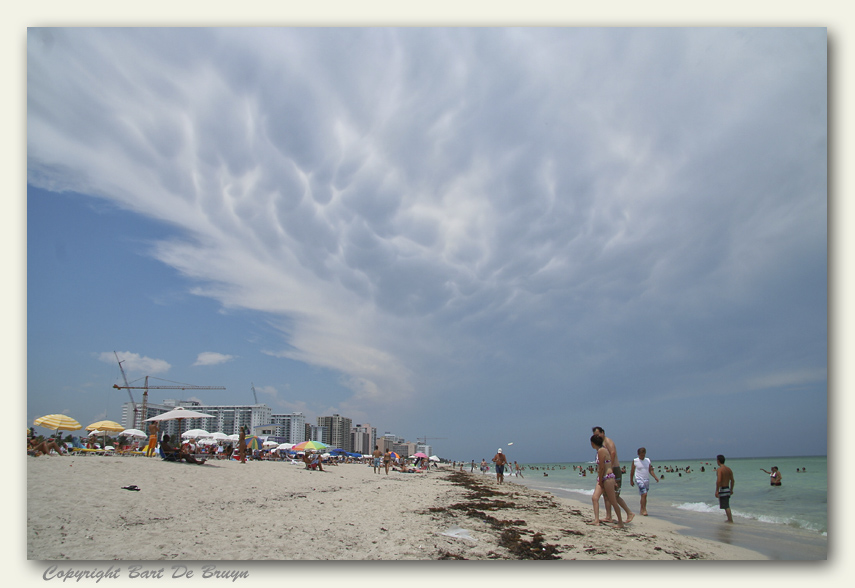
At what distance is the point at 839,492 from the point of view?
6.15 metres

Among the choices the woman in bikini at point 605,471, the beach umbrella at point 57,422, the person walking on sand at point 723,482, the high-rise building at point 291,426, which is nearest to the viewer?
the beach umbrella at point 57,422

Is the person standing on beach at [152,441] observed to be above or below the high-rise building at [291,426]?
above

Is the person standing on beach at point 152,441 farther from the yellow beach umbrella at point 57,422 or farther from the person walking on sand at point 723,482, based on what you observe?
the person walking on sand at point 723,482

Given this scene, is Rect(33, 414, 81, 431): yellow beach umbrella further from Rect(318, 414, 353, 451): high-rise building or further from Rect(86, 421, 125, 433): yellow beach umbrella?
Rect(318, 414, 353, 451): high-rise building

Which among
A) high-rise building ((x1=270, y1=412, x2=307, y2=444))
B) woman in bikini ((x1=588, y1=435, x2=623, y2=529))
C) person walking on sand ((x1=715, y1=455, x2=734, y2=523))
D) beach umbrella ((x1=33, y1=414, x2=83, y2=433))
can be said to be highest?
beach umbrella ((x1=33, y1=414, x2=83, y2=433))

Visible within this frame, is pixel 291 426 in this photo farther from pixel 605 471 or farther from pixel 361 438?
pixel 605 471

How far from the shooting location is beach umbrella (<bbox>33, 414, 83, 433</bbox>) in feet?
22.2

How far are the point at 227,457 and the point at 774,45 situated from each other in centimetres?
2217

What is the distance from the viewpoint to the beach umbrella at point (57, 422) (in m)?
6.76

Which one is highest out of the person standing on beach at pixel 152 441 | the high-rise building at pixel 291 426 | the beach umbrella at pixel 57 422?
the beach umbrella at pixel 57 422

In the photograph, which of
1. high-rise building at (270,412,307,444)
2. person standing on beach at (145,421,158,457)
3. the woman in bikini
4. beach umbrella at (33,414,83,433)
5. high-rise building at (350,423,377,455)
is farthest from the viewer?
high-rise building at (270,412,307,444)

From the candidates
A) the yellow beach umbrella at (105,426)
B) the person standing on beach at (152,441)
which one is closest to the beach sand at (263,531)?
the person standing on beach at (152,441)

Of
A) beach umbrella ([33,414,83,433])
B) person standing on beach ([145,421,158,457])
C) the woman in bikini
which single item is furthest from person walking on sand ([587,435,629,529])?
person standing on beach ([145,421,158,457])

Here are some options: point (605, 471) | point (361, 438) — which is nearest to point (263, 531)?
point (605, 471)
